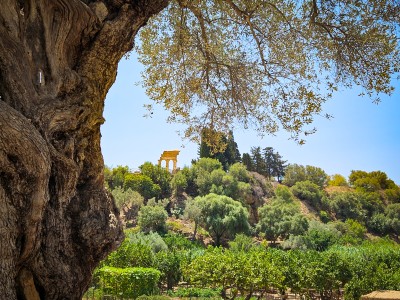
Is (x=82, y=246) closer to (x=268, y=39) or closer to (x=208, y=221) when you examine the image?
(x=268, y=39)

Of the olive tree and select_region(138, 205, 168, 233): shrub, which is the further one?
select_region(138, 205, 168, 233): shrub

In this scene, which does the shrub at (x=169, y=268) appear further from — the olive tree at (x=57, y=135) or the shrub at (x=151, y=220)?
the olive tree at (x=57, y=135)

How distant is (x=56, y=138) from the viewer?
442 centimetres

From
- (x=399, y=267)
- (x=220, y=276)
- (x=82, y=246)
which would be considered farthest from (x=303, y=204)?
(x=82, y=246)

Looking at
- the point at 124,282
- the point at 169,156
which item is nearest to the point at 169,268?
the point at 124,282

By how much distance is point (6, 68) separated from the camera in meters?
A: 4.24

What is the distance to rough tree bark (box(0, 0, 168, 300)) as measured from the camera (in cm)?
376

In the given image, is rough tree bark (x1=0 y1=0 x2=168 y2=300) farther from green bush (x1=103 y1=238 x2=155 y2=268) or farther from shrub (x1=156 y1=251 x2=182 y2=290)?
shrub (x1=156 y1=251 x2=182 y2=290)

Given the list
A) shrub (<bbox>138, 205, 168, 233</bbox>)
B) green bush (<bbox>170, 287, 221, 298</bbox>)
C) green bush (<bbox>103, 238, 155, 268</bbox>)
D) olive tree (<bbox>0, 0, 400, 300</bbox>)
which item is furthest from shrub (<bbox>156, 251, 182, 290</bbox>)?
olive tree (<bbox>0, 0, 400, 300</bbox>)

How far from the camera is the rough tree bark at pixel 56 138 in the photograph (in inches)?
148

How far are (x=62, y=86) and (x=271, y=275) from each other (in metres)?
19.5

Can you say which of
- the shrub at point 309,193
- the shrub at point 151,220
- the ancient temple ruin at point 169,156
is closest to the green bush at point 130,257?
the shrub at point 151,220

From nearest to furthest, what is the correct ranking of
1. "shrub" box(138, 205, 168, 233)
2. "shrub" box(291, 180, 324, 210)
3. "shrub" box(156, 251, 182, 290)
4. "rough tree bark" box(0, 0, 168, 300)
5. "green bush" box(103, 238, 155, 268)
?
"rough tree bark" box(0, 0, 168, 300), "green bush" box(103, 238, 155, 268), "shrub" box(156, 251, 182, 290), "shrub" box(138, 205, 168, 233), "shrub" box(291, 180, 324, 210)

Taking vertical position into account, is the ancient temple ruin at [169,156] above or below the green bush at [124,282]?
above
